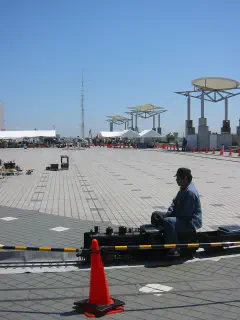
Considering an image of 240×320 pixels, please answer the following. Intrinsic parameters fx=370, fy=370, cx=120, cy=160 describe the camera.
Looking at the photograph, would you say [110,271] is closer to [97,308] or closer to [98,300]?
[98,300]

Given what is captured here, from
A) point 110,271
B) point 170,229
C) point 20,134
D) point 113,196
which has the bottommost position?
point 110,271

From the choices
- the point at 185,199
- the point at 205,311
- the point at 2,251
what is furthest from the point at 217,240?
the point at 2,251

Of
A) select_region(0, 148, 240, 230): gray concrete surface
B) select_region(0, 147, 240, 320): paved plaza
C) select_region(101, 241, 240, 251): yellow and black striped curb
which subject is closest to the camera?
select_region(0, 147, 240, 320): paved plaza

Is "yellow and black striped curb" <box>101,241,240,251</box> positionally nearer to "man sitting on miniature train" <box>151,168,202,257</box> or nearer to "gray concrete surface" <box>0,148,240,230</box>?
"man sitting on miniature train" <box>151,168,202,257</box>

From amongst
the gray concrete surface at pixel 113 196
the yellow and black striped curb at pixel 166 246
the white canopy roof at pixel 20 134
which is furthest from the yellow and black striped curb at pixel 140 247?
the white canopy roof at pixel 20 134

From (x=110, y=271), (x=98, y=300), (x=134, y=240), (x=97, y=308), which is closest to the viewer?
(x=97, y=308)

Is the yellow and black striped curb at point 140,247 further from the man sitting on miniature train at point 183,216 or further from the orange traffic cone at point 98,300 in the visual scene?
the orange traffic cone at point 98,300

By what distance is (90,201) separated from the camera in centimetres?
1008

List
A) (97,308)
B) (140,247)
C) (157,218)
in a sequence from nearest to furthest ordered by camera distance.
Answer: (97,308) < (140,247) < (157,218)

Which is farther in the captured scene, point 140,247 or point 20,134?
point 20,134

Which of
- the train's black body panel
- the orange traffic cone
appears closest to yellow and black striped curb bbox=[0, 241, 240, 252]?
the train's black body panel

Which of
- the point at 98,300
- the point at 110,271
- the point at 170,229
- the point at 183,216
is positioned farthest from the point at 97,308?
the point at 183,216

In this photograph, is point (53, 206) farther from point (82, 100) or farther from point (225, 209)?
point (82, 100)

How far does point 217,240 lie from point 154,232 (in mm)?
1081
